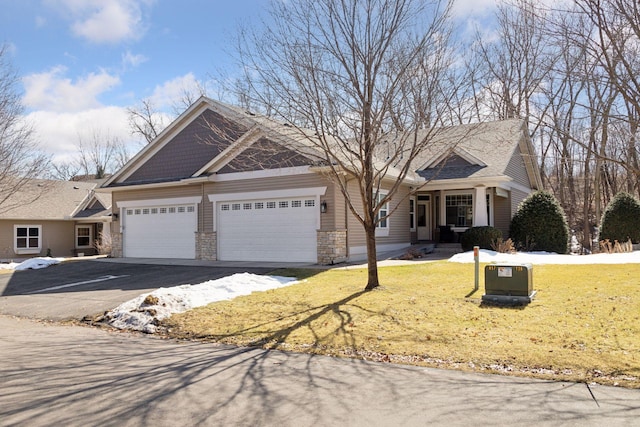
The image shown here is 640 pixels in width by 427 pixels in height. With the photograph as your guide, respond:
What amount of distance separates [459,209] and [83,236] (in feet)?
77.8

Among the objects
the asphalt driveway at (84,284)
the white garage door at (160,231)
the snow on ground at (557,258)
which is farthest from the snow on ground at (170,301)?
the white garage door at (160,231)

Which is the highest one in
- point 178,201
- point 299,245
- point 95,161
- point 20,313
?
point 95,161

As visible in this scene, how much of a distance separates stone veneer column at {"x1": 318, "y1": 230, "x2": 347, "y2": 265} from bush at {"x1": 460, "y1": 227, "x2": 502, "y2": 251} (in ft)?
16.4

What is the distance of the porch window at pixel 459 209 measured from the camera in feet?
69.8

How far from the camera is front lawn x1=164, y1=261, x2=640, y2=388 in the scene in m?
6.07

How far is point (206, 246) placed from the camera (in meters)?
18.9

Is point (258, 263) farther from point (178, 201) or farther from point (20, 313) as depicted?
point (20, 313)

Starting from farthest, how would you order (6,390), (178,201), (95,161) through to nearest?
(95,161)
(178,201)
(6,390)

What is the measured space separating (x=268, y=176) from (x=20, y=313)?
8.97m

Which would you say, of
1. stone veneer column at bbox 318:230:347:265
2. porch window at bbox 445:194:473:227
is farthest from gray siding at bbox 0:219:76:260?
porch window at bbox 445:194:473:227

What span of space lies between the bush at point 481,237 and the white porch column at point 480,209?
2.78ft

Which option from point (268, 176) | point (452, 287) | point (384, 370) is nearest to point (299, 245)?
point (268, 176)

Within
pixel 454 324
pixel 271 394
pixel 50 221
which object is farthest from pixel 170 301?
pixel 50 221

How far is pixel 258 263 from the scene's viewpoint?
664 inches
